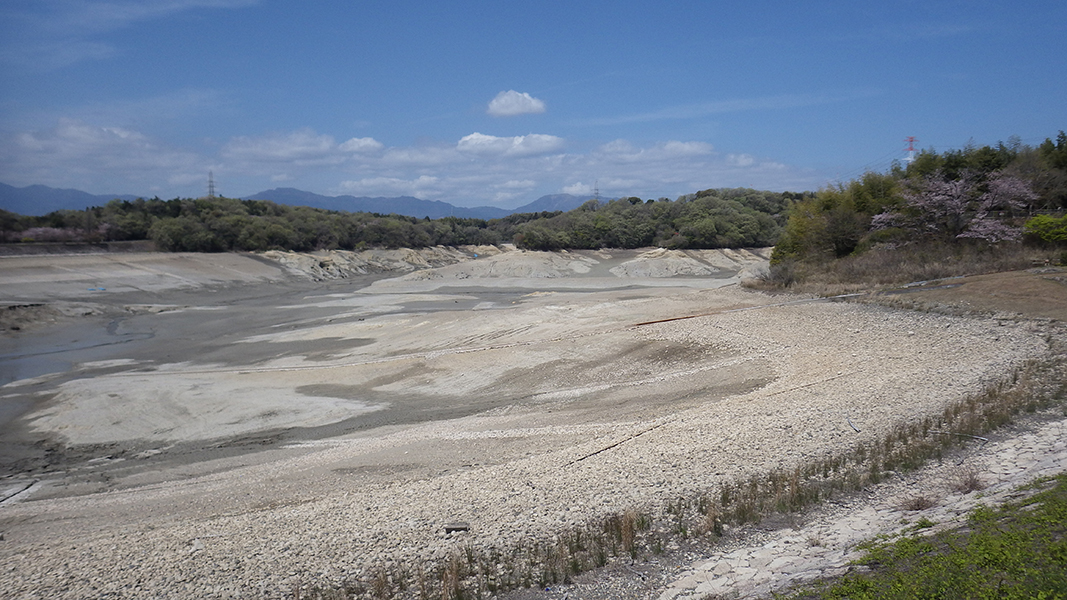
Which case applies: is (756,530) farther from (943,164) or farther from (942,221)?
(943,164)

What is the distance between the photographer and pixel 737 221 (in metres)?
67.9

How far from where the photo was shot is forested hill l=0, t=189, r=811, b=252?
59522 millimetres

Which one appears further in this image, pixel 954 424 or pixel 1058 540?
pixel 954 424

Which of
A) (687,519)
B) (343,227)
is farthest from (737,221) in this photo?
(687,519)

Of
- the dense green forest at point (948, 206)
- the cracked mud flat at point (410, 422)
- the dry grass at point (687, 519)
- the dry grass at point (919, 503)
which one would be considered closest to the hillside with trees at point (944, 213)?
the dense green forest at point (948, 206)

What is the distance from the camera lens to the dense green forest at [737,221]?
26.0 metres

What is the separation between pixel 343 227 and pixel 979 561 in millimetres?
81279

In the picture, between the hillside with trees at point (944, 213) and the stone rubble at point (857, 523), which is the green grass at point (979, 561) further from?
the hillside with trees at point (944, 213)

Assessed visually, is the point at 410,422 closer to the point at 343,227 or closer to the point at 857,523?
the point at 857,523

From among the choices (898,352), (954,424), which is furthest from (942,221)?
(954,424)

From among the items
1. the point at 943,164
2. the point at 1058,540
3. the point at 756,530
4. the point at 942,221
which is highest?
the point at 943,164

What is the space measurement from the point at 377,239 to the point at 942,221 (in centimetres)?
6579

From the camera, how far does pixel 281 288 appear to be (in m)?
54.1

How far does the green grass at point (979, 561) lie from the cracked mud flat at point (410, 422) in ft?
10.3
